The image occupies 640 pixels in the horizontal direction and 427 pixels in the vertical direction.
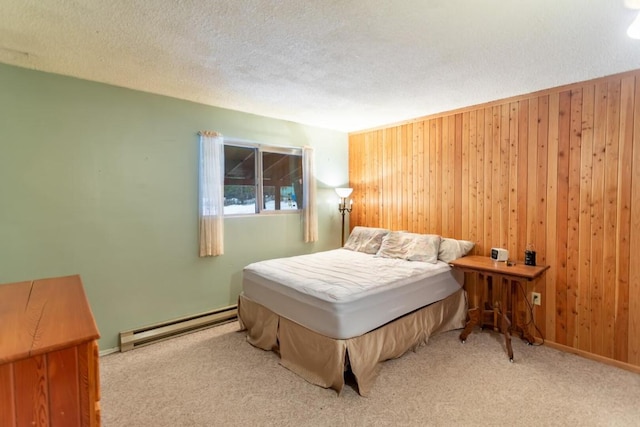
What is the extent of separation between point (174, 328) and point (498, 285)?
3465 millimetres

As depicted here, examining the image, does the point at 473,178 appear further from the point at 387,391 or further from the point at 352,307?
the point at 387,391

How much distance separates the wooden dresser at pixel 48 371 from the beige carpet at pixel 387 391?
112cm

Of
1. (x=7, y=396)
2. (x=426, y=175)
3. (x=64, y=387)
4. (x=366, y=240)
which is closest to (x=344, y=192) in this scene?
(x=366, y=240)

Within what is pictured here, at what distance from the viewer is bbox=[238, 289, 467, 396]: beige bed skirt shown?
2223 mm

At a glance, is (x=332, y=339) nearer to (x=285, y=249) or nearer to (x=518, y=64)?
(x=285, y=249)

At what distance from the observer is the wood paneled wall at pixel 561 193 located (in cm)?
→ 256

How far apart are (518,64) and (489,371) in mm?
2487

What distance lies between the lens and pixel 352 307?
2.29m

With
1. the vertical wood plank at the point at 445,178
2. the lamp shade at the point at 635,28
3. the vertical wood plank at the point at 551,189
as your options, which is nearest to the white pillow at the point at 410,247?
the vertical wood plank at the point at 445,178

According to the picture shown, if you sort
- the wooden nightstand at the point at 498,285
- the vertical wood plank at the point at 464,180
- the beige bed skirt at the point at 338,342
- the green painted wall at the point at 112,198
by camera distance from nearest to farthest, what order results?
the beige bed skirt at the point at 338,342, the green painted wall at the point at 112,198, the wooden nightstand at the point at 498,285, the vertical wood plank at the point at 464,180

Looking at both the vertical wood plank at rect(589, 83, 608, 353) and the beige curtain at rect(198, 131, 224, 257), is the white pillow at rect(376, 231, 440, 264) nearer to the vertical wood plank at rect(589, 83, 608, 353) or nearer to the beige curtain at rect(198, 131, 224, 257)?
the vertical wood plank at rect(589, 83, 608, 353)

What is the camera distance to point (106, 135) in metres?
2.81

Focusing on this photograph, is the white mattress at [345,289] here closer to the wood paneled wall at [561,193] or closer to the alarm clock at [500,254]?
the alarm clock at [500,254]

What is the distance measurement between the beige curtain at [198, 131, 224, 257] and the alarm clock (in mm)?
2959
